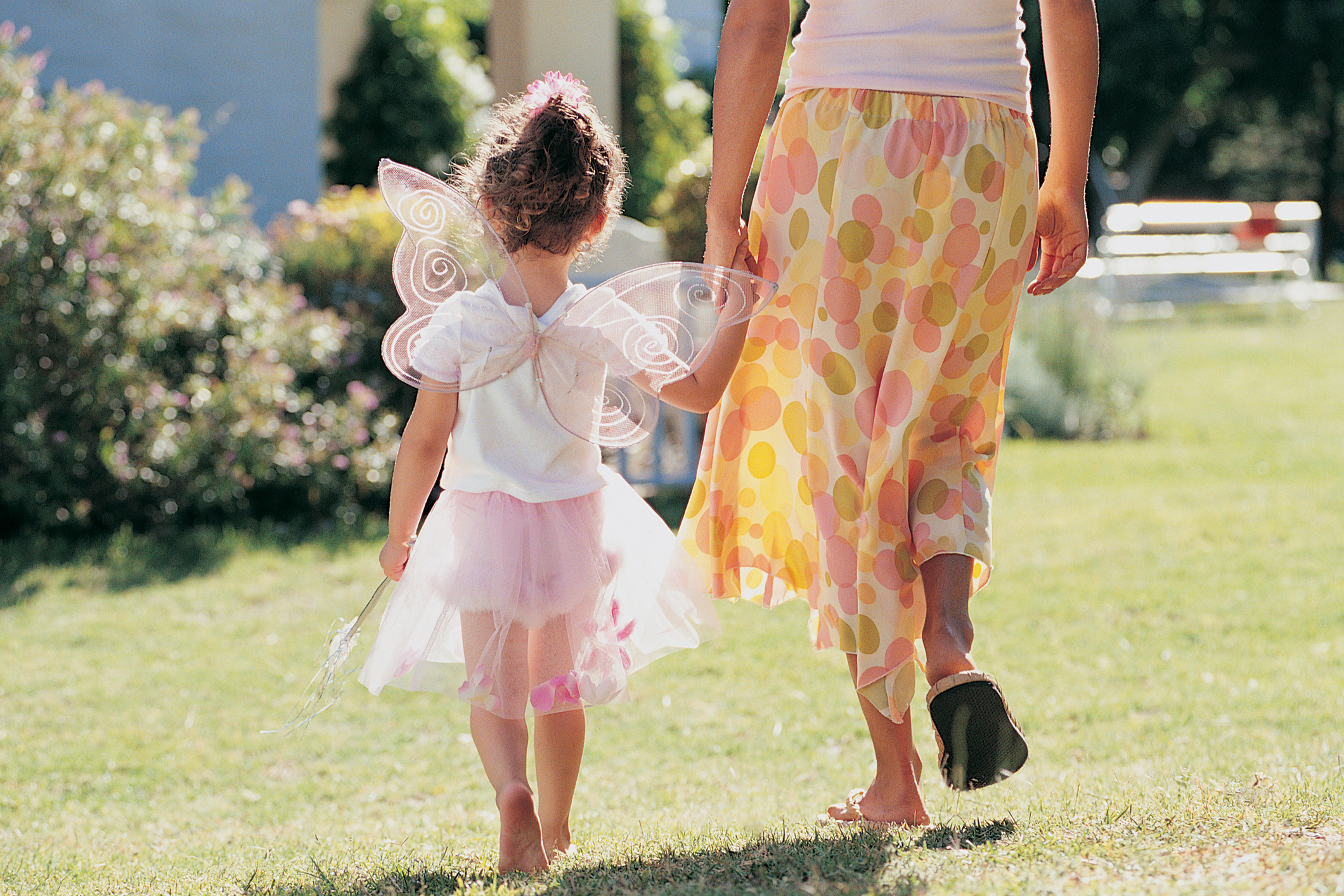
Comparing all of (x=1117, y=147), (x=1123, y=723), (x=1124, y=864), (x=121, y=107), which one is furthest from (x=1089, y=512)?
(x=1117, y=147)

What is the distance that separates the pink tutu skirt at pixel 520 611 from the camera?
227cm

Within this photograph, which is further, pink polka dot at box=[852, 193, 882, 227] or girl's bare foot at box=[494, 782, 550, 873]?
pink polka dot at box=[852, 193, 882, 227]

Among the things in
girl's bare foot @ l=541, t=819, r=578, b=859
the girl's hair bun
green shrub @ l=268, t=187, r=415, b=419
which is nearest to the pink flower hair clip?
the girl's hair bun

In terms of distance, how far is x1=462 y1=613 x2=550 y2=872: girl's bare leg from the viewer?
7.31 feet

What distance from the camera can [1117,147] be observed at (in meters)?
28.5

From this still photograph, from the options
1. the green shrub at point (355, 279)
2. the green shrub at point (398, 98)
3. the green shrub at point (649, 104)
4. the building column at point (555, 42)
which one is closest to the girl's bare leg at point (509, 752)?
the green shrub at point (355, 279)

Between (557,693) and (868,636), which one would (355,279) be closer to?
(557,693)

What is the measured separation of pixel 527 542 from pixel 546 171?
2.14ft

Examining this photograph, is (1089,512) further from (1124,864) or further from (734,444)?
(1124,864)

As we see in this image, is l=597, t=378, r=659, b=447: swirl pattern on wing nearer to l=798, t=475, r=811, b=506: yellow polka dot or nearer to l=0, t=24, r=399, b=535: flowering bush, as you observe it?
l=798, t=475, r=811, b=506: yellow polka dot

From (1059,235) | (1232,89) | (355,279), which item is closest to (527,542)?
(1059,235)

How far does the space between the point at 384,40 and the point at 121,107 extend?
7.43 meters

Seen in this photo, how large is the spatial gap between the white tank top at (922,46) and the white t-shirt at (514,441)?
63cm

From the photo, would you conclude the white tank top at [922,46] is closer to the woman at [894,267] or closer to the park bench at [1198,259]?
the woman at [894,267]
